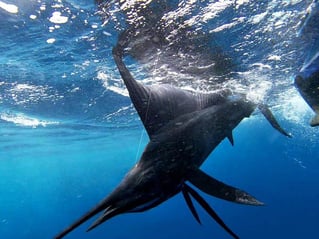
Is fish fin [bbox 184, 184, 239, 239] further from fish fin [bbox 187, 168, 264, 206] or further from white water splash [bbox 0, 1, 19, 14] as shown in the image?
white water splash [bbox 0, 1, 19, 14]

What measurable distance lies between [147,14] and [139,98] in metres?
3.64

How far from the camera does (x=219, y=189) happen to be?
3.36m

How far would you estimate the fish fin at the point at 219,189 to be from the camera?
3.24 meters

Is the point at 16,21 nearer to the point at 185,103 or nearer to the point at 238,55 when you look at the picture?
the point at 185,103

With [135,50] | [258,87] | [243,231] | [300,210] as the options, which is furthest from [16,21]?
[300,210]

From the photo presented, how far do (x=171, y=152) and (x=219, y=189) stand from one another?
2.68 feet

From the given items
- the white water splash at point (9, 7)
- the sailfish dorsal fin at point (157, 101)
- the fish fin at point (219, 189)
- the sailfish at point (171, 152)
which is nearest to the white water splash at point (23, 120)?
the white water splash at point (9, 7)

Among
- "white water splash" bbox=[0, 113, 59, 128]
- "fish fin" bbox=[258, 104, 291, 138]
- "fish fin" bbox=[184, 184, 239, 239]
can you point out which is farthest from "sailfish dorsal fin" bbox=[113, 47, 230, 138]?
"white water splash" bbox=[0, 113, 59, 128]

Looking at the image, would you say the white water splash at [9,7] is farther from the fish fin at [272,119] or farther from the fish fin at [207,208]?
the fish fin at [272,119]

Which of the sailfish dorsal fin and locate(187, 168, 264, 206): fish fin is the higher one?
the sailfish dorsal fin

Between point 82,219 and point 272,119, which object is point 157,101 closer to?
point 82,219

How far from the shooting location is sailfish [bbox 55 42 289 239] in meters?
3.20

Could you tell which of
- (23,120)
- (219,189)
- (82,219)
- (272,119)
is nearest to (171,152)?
Answer: (219,189)

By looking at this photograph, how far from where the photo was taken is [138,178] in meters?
3.36
